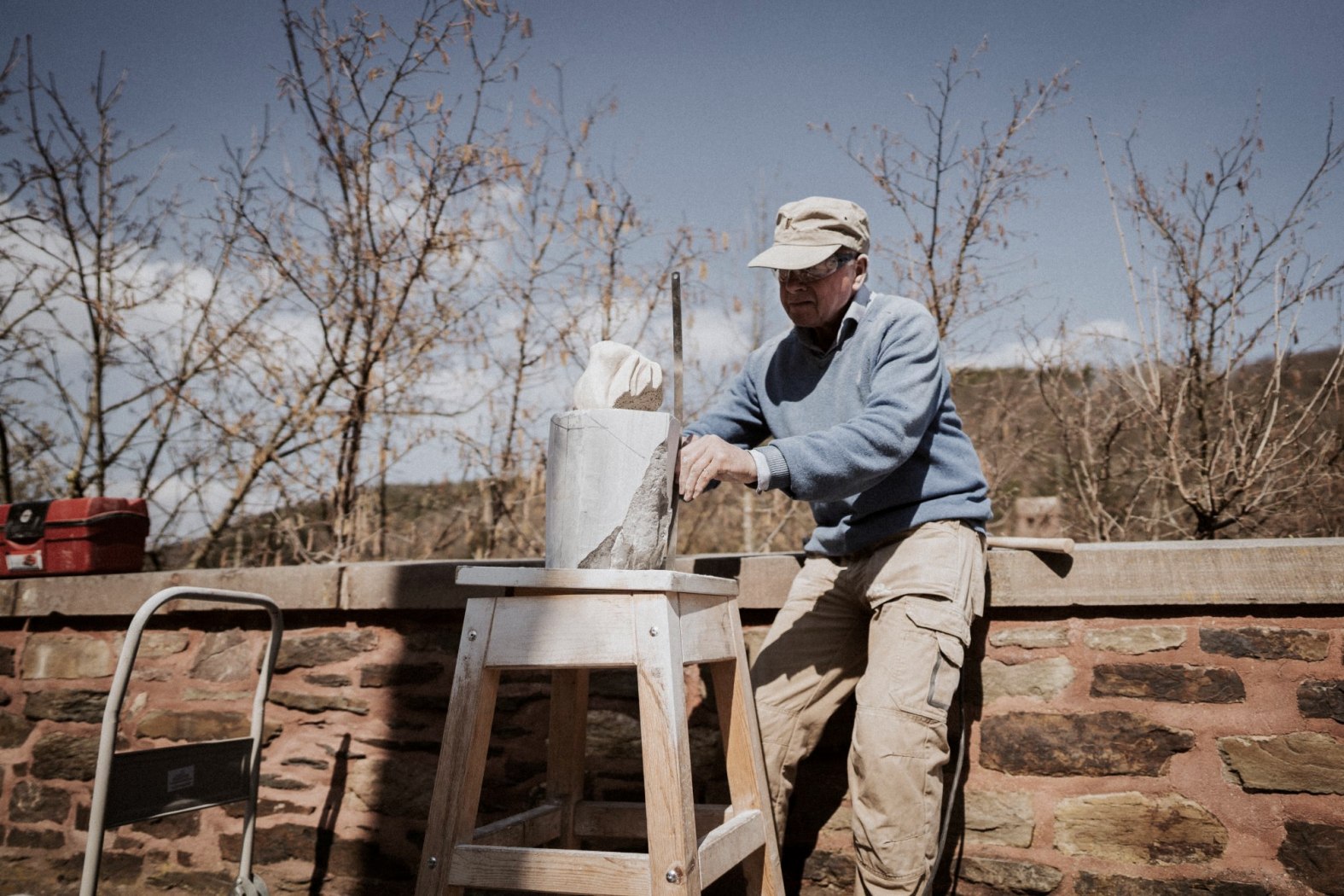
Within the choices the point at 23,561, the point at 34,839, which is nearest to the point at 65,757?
the point at 34,839

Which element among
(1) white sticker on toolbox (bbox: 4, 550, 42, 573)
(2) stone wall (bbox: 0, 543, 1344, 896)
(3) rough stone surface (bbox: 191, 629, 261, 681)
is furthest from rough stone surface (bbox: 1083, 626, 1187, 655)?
(1) white sticker on toolbox (bbox: 4, 550, 42, 573)

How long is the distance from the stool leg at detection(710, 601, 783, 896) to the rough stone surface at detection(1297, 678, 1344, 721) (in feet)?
4.54

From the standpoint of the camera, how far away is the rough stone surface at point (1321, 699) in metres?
2.21

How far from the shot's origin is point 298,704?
3074mm

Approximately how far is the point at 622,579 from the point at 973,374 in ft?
15.4

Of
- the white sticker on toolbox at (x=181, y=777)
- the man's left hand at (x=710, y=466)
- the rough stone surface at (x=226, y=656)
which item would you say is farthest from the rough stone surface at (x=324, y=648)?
the man's left hand at (x=710, y=466)

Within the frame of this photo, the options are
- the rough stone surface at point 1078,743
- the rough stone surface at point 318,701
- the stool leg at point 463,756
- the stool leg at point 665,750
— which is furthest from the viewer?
the rough stone surface at point 318,701

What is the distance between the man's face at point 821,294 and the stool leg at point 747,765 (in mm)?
792

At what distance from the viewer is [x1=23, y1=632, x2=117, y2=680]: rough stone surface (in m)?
3.44

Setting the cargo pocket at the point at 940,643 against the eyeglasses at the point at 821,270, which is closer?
the cargo pocket at the point at 940,643

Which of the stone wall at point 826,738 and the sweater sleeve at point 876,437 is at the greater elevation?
the sweater sleeve at point 876,437

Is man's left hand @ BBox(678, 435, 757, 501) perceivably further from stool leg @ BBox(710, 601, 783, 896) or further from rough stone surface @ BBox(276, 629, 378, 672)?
rough stone surface @ BBox(276, 629, 378, 672)

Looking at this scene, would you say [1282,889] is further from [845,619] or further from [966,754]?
[845,619]

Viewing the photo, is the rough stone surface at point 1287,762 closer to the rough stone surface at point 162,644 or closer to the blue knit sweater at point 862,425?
the blue knit sweater at point 862,425
